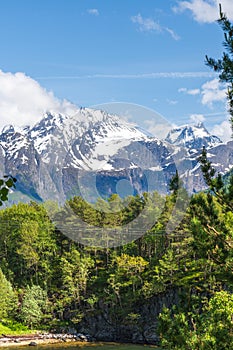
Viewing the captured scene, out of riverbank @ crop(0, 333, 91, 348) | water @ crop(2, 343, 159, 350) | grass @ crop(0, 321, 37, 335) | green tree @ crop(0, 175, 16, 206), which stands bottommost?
water @ crop(2, 343, 159, 350)

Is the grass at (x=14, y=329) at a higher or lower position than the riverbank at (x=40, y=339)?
higher

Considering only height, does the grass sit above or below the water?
above

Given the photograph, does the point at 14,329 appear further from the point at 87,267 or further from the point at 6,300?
the point at 87,267

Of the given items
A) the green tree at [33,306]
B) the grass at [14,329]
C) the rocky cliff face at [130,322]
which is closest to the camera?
the rocky cliff face at [130,322]

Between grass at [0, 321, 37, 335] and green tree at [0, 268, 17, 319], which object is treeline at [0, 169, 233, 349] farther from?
grass at [0, 321, 37, 335]

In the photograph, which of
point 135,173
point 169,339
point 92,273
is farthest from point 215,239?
point 92,273

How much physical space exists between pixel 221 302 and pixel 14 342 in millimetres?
29814

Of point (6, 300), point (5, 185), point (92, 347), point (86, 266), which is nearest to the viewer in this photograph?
point (5, 185)

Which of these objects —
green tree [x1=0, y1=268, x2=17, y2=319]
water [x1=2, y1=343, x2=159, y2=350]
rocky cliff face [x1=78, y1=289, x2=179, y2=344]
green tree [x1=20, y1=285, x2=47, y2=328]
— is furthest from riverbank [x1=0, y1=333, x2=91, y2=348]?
green tree [x1=0, y1=268, x2=17, y2=319]

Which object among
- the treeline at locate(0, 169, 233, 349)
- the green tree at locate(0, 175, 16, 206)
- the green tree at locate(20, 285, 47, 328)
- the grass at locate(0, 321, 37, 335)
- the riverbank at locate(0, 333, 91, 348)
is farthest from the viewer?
the green tree at locate(20, 285, 47, 328)

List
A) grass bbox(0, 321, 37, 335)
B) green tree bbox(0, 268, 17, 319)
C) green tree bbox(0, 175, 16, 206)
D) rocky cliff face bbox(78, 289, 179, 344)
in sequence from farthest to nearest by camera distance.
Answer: green tree bbox(0, 268, 17, 319), grass bbox(0, 321, 37, 335), rocky cliff face bbox(78, 289, 179, 344), green tree bbox(0, 175, 16, 206)

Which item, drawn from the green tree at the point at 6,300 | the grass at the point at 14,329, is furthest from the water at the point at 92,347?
the green tree at the point at 6,300

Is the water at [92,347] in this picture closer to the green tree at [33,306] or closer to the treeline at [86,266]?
the treeline at [86,266]

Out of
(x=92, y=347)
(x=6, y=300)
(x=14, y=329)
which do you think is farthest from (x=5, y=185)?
(x=6, y=300)
